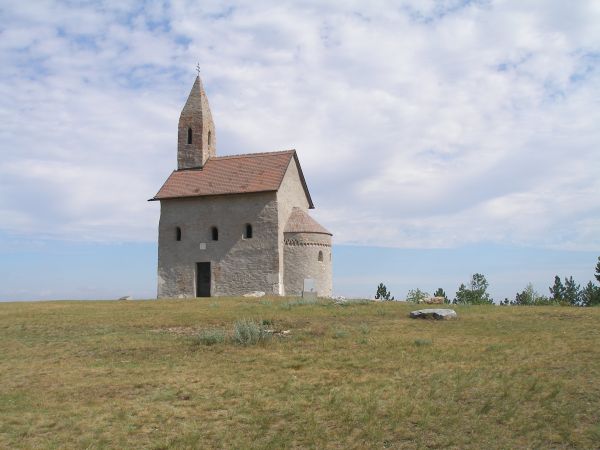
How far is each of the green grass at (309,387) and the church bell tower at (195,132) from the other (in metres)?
22.2

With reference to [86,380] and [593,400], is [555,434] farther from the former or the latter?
[86,380]

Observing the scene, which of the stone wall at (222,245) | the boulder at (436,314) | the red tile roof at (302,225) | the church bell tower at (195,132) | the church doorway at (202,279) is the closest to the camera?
the boulder at (436,314)

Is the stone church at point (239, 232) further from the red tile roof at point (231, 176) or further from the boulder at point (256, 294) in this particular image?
the boulder at point (256, 294)

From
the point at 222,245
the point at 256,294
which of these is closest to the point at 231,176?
the point at 222,245

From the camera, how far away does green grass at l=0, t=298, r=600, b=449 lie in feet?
26.5

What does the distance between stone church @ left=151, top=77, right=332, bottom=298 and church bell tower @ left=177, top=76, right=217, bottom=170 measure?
20cm

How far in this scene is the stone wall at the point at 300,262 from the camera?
3412cm

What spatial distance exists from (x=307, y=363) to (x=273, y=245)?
71.7ft

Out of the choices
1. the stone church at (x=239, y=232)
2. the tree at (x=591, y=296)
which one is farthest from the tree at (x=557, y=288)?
the stone church at (x=239, y=232)

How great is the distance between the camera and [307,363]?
12.2m

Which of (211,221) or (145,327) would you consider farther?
(211,221)

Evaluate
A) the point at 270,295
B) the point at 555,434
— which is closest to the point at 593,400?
the point at 555,434

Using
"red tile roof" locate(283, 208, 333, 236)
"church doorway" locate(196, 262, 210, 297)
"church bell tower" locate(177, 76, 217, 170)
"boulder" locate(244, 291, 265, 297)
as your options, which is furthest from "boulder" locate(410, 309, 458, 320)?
"church bell tower" locate(177, 76, 217, 170)

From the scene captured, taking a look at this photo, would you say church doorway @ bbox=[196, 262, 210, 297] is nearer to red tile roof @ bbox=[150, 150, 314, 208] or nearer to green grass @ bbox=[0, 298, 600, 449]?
red tile roof @ bbox=[150, 150, 314, 208]
